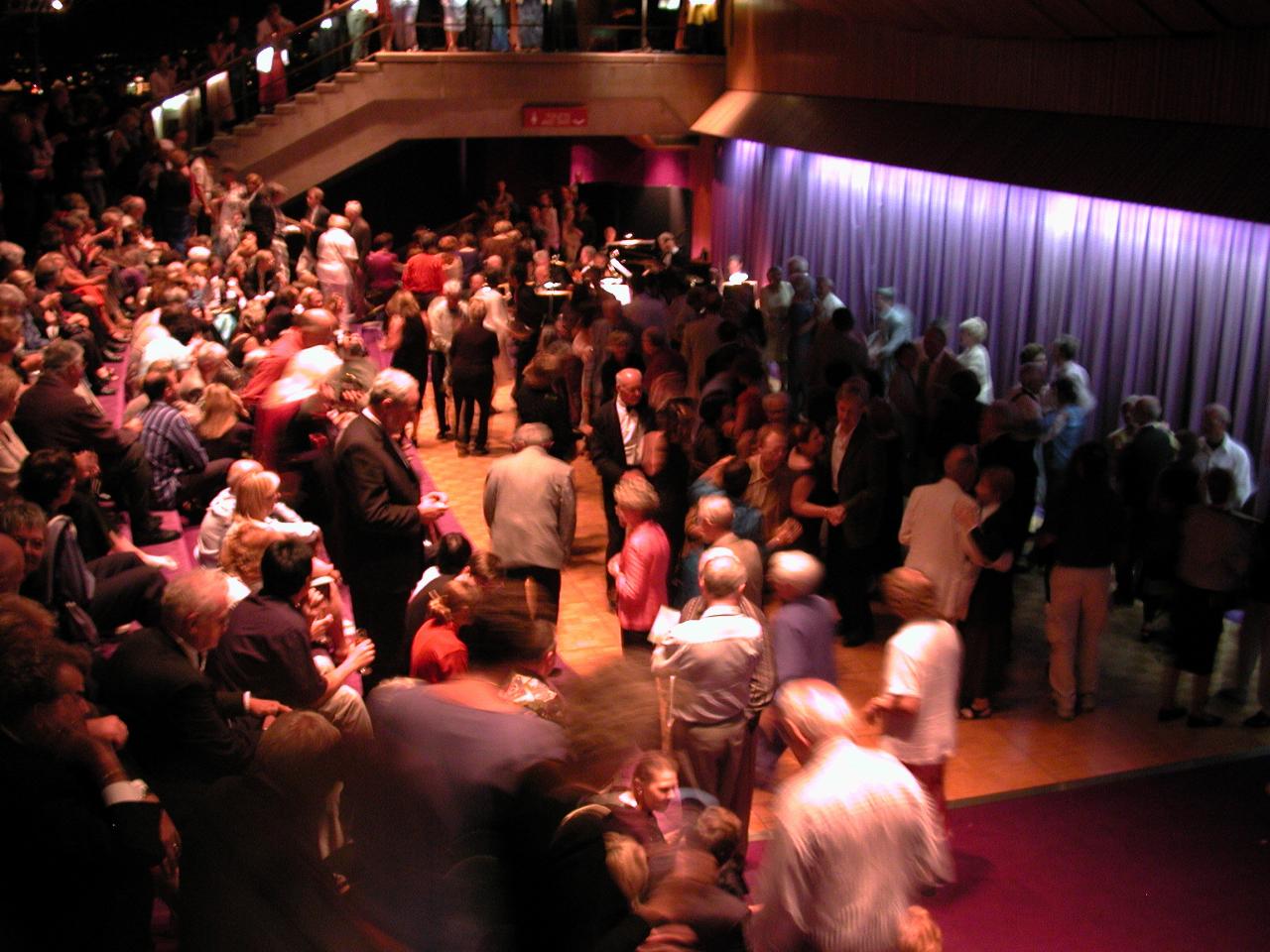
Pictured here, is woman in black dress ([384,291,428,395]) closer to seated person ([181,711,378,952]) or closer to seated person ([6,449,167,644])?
seated person ([6,449,167,644])

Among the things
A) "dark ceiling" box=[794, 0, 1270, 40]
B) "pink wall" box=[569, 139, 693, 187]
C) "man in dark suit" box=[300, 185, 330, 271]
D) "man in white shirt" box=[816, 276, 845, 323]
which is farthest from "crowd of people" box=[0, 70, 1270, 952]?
"pink wall" box=[569, 139, 693, 187]

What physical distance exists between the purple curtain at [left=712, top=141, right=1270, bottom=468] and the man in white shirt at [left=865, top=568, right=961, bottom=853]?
488 cm

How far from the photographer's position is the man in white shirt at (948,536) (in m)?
6.29

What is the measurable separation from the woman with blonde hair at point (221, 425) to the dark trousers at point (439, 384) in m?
3.75

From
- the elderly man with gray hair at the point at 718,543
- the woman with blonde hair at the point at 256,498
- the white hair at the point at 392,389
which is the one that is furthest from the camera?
the white hair at the point at 392,389

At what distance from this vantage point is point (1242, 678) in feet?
22.5

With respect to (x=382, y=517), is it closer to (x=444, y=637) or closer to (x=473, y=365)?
(x=444, y=637)

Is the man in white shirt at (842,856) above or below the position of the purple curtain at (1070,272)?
below

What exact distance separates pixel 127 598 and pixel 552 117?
14.1 m

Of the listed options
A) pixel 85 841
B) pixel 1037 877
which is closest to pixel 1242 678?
pixel 1037 877

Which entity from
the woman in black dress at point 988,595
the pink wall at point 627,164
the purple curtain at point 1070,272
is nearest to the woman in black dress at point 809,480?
the woman in black dress at point 988,595

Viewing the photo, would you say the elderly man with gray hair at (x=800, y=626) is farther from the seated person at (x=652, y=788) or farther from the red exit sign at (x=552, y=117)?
the red exit sign at (x=552, y=117)

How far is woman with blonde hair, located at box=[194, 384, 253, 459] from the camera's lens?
314 inches

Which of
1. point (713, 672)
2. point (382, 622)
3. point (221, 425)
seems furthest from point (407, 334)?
point (713, 672)
